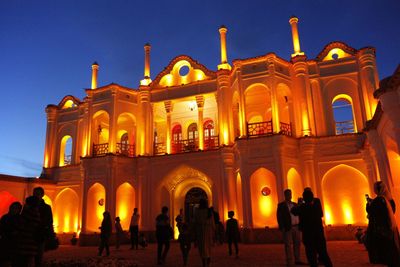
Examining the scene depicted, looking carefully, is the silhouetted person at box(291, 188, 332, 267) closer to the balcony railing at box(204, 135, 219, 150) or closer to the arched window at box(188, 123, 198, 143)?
the balcony railing at box(204, 135, 219, 150)

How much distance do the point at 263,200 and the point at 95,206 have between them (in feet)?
34.0

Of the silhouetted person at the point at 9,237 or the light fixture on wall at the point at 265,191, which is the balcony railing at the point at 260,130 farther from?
the silhouetted person at the point at 9,237

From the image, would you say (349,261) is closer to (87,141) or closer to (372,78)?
(372,78)

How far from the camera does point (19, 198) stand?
21.6 metres

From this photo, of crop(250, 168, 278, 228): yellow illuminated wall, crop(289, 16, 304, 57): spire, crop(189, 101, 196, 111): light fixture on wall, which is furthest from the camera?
crop(189, 101, 196, 111): light fixture on wall

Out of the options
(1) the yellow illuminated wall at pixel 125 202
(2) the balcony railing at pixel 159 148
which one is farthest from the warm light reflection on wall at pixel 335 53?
(1) the yellow illuminated wall at pixel 125 202

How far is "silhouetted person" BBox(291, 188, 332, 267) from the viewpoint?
20.8ft

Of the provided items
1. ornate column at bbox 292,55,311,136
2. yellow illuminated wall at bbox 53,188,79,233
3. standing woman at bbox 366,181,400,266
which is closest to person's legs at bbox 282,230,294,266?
standing woman at bbox 366,181,400,266

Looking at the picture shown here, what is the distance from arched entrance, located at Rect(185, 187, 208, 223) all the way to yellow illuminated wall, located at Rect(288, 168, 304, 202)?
539cm

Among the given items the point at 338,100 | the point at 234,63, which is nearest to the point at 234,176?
the point at 234,63

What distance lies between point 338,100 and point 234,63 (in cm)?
655

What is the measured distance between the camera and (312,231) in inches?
253

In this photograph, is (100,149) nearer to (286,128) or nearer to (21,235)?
(286,128)

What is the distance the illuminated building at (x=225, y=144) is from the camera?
699 inches
